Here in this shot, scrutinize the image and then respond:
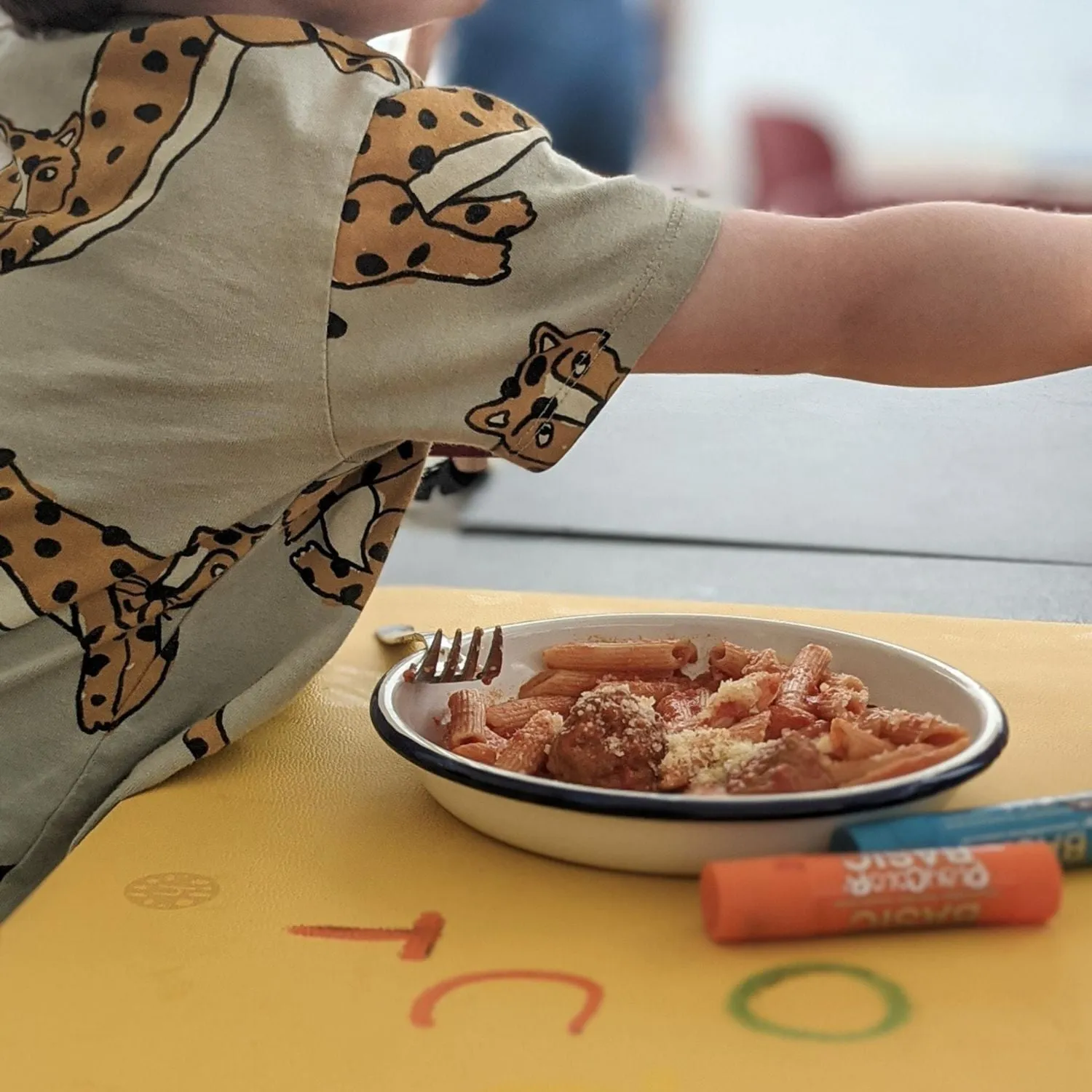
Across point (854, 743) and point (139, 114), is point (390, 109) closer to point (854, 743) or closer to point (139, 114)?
point (139, 114)

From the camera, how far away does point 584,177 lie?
499 millimetres

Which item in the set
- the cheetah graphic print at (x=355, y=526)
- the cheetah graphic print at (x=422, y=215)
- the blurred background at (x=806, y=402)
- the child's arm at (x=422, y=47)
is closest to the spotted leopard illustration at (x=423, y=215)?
the cheetah graphic print at (x=422, y=215)

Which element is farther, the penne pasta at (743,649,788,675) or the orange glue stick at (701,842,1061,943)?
the penne pasta at (743,649,788,675)

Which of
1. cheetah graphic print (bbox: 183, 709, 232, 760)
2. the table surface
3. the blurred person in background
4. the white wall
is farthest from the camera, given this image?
the blurred person in background

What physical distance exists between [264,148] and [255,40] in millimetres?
48

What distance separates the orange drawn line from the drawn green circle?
0.31 ft

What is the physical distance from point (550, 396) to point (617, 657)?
125 millimetres

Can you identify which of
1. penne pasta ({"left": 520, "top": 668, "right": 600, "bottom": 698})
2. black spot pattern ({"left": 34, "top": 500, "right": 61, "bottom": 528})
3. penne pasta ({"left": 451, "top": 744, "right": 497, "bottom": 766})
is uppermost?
black spot pattern ({"left": 34, "top": 500, "right": 61, "bottom": 528})

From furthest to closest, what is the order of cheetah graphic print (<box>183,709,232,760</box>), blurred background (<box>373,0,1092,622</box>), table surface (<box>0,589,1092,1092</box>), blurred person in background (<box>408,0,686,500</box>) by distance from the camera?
blurred person in background (<box>408,0,686,500</box>) → blurred background (<box>373,0,1092,622</box>) → cheetah graphic print (<box>183,709,232,760</box>) → table surface (<box>0,589,1092,1092</box>)

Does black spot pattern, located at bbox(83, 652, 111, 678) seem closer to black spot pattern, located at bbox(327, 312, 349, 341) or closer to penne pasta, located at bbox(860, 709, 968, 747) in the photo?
black spot pattern, located at bbox(327, 312, 349, 341)

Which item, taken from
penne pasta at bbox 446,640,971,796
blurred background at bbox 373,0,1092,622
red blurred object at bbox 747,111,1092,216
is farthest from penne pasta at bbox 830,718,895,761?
red blurred object at bbox 747,111,1092,216

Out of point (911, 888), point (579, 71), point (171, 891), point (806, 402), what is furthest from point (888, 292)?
point (579, 71)

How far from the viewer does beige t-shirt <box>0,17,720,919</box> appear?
0.48 metres

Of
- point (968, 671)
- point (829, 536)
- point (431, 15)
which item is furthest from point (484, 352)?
point (829, 536)
